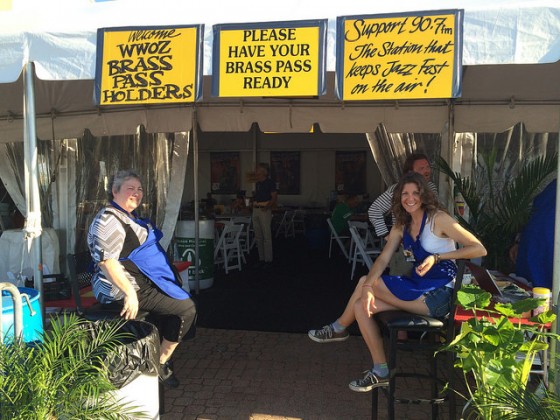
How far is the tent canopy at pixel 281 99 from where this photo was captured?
2.54 meters

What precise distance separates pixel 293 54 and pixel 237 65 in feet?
1.15

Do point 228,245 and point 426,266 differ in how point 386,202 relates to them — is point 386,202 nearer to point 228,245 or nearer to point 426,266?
point 426,266

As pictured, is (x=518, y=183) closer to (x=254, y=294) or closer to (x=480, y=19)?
(x=480, y=19)

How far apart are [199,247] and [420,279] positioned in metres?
3.56

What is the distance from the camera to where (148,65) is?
288cm

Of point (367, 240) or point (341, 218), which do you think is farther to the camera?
point (341, 218)

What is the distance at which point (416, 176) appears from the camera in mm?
3035

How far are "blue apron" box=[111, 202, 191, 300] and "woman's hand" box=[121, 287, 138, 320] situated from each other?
0.26 metres

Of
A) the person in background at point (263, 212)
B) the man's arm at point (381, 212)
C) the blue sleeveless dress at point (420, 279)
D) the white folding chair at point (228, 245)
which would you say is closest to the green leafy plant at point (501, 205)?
the man's arm at point (381, 212)

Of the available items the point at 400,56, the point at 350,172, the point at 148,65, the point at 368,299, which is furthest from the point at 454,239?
the point at 350,172

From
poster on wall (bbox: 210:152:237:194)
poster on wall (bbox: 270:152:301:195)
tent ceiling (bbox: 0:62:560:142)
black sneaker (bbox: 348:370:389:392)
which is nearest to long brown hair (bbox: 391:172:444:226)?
black sneaker (bbox: 348:370:389:392)

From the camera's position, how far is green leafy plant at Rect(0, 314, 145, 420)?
6.34ft

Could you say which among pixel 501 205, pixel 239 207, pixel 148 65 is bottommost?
pixel 239 207

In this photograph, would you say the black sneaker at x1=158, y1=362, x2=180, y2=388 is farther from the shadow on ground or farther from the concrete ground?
the shadow on ground
